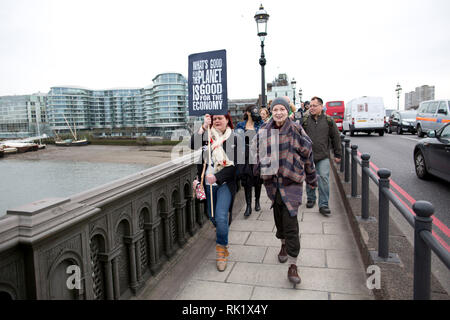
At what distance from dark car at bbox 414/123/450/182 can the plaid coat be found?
5198mm

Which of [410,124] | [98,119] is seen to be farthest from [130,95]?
[410,124]

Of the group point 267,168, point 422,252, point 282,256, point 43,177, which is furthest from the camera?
point 43,177

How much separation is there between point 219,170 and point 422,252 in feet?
7.57

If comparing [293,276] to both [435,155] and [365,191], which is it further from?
[435,155]

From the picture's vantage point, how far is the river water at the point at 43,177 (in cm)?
768

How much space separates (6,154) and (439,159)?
9247mm

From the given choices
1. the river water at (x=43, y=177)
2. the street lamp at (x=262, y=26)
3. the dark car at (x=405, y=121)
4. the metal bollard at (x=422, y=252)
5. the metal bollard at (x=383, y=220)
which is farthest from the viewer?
the dark car at (x=405, y=121)

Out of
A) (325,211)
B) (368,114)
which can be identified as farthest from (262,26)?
(368,114)

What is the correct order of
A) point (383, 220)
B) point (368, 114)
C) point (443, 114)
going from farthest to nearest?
point (368, 114)
point (443, 114)
point (383, 220)

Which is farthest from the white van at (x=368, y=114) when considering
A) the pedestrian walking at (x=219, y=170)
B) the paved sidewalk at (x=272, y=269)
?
the pedestrian walking at (x=219, y=170)

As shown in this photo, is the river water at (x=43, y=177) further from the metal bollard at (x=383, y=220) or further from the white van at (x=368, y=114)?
the white van at (x=368, y=114)

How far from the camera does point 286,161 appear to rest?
3566 mm

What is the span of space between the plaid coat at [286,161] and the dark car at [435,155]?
5198mm

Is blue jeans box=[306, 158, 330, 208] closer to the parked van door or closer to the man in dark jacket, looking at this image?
the man in dark jacket
